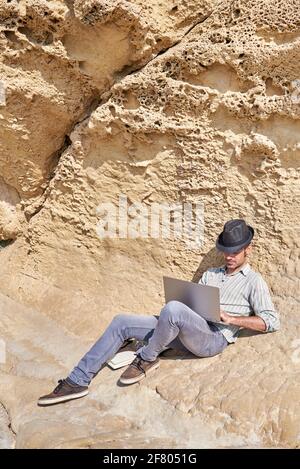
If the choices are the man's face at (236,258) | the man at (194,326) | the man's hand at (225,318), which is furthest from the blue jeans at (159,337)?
the man's face at (236,258)

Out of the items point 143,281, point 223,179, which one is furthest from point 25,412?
point 223,179

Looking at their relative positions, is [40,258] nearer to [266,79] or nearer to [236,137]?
[236,137]

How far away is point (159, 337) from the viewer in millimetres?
2834

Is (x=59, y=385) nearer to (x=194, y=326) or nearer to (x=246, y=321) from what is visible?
(x=194, y=326)

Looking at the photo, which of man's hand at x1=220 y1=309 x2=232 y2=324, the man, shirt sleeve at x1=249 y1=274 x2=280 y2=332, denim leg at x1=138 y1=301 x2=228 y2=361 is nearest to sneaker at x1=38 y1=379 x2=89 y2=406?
the man

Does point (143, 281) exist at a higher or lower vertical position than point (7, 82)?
lower

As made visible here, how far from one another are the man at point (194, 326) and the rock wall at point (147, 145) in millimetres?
108

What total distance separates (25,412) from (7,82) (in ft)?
7.31

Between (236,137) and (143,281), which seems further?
(143,281)

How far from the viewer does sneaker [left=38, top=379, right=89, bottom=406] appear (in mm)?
2828

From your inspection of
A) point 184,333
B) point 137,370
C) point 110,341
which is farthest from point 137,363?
point 184,333

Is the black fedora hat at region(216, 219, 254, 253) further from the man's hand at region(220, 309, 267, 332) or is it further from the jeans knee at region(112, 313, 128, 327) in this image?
the jeans knee at region(112, 313, 128, 327)

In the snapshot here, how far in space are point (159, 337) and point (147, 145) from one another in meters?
1.39

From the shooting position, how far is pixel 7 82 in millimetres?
3738
